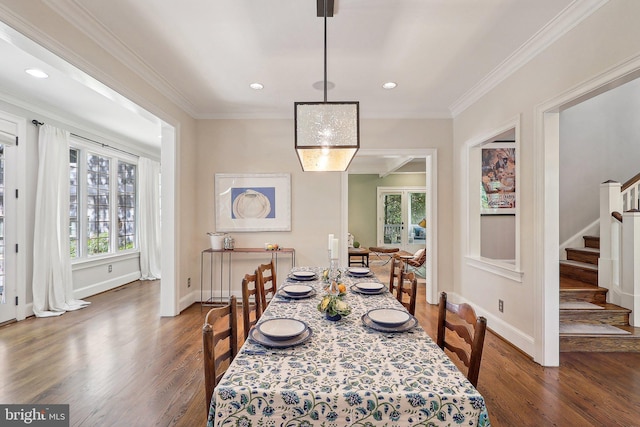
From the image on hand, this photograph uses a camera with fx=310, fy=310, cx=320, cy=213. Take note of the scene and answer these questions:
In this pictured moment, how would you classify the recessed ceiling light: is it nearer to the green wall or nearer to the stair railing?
the stair railing

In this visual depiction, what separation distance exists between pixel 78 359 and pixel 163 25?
9.50 feet

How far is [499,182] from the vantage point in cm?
477

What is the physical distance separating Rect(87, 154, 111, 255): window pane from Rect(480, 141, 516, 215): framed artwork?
6.26 m

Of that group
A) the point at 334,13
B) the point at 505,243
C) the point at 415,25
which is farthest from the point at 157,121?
the point at 505,243

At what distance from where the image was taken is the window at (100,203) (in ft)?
15.8

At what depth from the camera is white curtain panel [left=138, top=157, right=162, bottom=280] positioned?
605 cm

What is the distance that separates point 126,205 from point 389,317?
5930 millimetres

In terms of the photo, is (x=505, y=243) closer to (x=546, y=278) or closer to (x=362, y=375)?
(x=546, y=278)

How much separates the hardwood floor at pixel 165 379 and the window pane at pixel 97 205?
6.21 ft

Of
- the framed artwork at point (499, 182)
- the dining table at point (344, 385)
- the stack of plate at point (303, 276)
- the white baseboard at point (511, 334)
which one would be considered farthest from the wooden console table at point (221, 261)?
the framed artwork at point (499, 182)

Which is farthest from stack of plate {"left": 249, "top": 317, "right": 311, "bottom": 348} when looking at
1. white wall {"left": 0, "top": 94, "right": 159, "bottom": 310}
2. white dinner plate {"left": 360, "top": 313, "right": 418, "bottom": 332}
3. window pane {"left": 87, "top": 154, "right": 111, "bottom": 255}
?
window pane {"left": 87, "top": 154, "right": 111, "bottom": 255}

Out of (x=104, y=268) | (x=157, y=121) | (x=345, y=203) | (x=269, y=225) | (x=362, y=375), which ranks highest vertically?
(x=157, y=121)

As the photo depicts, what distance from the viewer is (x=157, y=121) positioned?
3.63 meters

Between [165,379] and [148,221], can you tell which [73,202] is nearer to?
[148,221]
